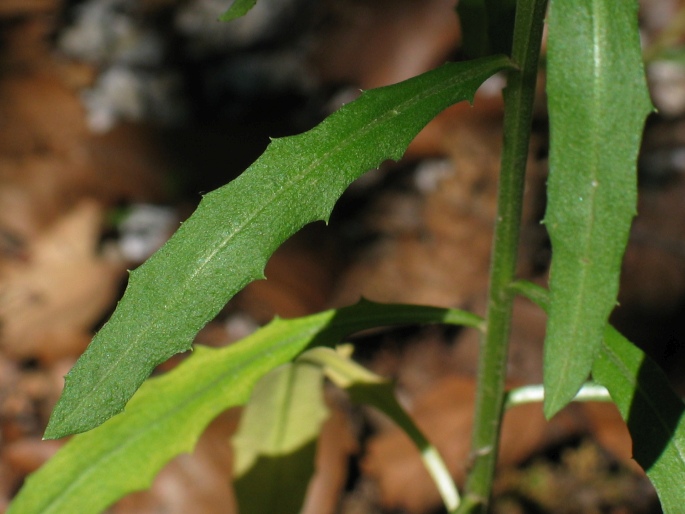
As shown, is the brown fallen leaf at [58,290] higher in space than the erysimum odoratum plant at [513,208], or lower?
lower

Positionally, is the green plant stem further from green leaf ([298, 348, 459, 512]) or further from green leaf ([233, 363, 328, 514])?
green leaf ([233, 363, 328, 514])

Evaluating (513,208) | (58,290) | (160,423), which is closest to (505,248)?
(513,208)

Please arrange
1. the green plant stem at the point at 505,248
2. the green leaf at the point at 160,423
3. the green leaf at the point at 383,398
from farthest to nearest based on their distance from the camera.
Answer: the green leaf at the point at 383,398 → the green leaf at the point at 160,423 → the green plant stem at the point at 505,248

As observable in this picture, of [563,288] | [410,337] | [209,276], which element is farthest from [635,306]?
[209,276]

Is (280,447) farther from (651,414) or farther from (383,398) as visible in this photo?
(651,414)

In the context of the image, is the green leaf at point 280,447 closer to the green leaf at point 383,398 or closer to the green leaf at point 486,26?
the green leaf at point 383,398

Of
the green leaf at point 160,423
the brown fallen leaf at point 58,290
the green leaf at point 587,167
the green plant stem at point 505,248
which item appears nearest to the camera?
the green leaf at point 587,167

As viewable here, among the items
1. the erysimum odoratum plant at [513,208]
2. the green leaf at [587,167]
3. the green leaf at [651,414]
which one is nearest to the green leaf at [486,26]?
the erysimum odoratum plant at [513,208]
